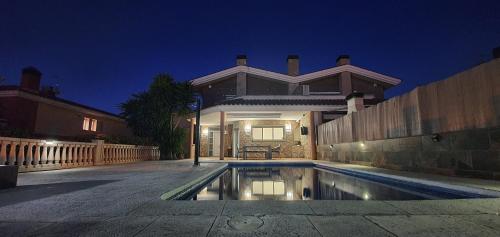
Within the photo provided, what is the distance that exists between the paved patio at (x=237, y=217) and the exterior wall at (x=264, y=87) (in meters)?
15.0

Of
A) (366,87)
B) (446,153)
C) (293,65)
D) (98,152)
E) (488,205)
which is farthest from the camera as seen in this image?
(293,65)

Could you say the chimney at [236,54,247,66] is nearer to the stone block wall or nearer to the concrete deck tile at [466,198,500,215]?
the stone block wall

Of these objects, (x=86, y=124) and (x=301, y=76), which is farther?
(x=301, y=76)

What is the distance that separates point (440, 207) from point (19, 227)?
4084 millimetres

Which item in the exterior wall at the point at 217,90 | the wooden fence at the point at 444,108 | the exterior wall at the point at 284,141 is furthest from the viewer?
the exterior wall at the point at 217,90

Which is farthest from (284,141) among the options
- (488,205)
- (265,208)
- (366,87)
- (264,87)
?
(265,208)

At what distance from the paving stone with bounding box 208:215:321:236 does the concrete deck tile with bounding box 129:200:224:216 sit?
31cm

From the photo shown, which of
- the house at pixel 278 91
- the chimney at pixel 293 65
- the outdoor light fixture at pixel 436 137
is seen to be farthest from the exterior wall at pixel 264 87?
the outdoor light fixture at pixel 436 137

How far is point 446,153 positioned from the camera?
546 cm

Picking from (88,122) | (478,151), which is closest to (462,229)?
(478,151)

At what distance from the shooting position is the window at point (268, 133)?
17703 mm

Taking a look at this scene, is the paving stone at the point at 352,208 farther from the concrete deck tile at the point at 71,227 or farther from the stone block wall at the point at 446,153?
the stone block wall at the point at 446,153

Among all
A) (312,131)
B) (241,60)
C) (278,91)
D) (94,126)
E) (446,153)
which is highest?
(241,60)

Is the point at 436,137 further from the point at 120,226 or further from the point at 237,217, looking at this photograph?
the point at 120,226
